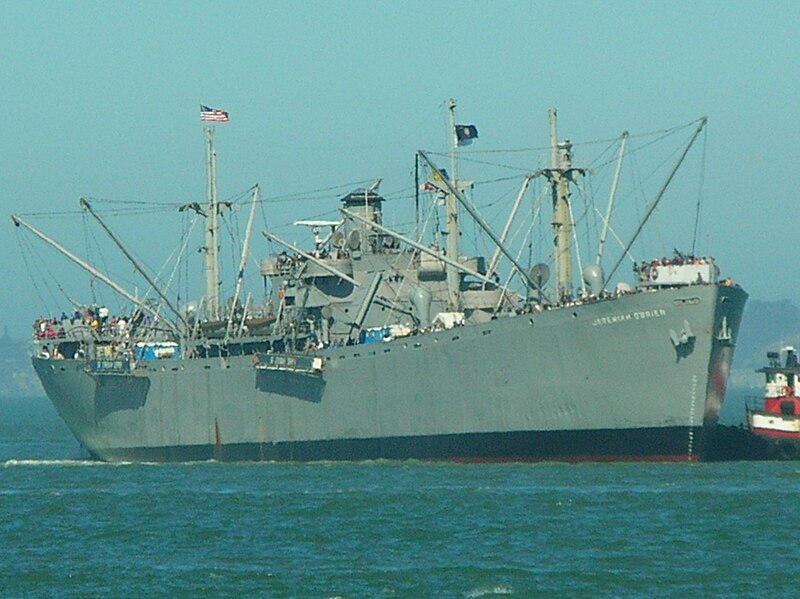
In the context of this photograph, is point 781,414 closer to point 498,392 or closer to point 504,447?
point 504,447

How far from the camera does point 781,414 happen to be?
66688 mm

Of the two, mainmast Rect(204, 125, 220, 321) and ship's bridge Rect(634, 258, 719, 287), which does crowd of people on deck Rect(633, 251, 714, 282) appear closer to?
ship's bridge Rect(634, 258, 719, 287)

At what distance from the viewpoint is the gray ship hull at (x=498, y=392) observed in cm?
6278

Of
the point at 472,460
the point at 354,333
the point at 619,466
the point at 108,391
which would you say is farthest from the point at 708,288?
the point at 108,391

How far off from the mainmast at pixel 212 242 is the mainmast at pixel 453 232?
14167 millimetres

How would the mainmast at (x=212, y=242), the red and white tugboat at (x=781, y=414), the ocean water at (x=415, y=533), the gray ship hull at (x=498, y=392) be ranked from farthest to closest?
the mainmast at (x=212, y=242) < the red and white tugboat at (x=781, y=414) < the gray ship hull at (x=498, y=392) < the ocean water at (x=415, y=533)

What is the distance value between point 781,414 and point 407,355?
46.0ft

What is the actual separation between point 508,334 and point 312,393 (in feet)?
37.2

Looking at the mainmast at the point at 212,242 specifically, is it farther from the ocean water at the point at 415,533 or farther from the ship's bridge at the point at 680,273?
the ship's bridge at the point at 680,273

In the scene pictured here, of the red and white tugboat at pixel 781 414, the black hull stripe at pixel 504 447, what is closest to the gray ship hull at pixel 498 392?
the black hull stripe at pixel 504 447

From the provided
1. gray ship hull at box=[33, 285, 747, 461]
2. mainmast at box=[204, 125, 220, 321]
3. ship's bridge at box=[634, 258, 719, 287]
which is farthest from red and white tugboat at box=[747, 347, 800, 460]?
mainmast at box=[204, 125, 220, 321]

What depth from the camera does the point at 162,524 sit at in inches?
2105

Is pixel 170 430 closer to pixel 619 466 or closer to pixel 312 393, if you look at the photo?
pixel 312 393

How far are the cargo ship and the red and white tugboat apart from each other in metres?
3.00
